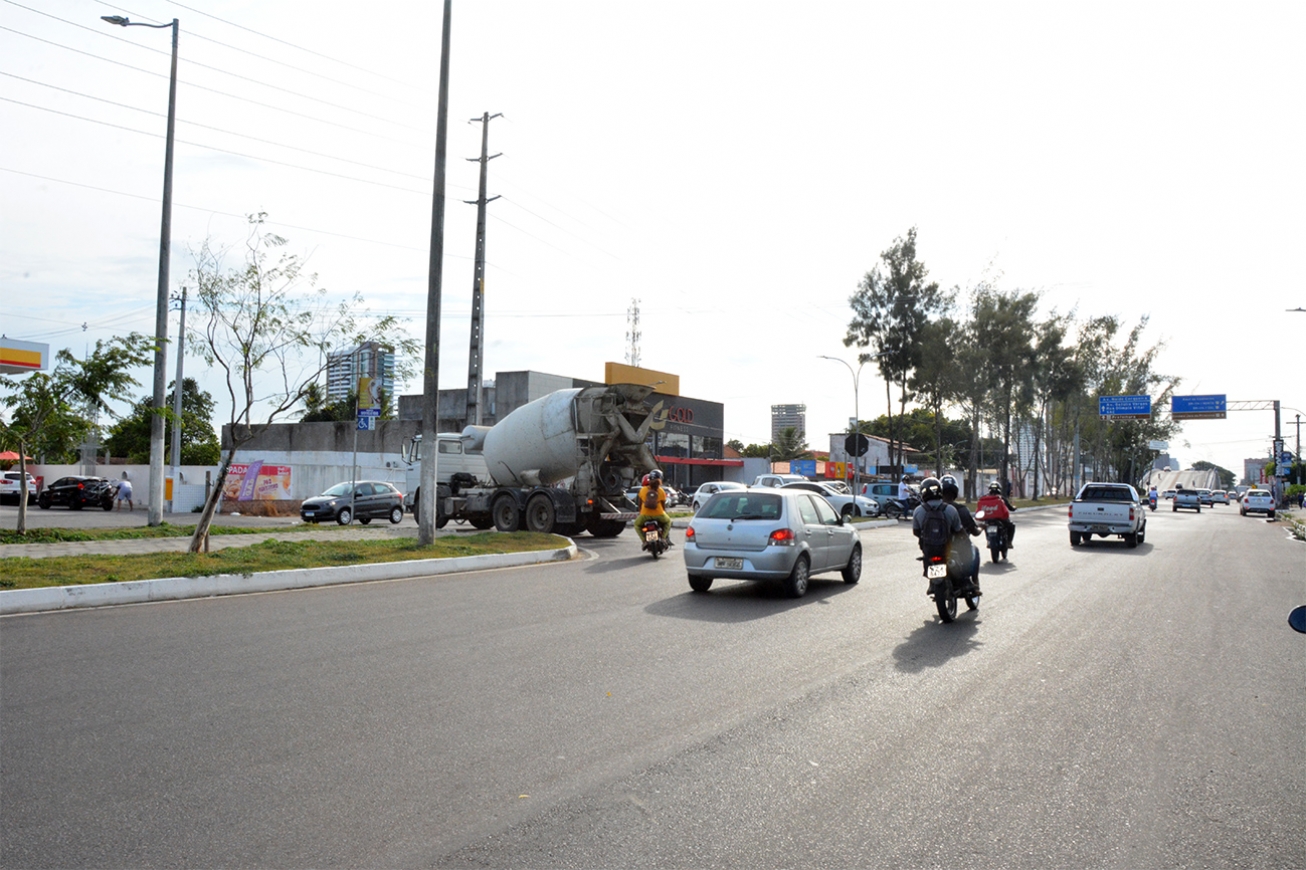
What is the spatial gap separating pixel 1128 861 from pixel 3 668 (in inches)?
303

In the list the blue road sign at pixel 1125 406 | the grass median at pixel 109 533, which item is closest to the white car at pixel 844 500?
the grass median at pixel 109 533

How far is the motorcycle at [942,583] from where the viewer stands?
35.1ft

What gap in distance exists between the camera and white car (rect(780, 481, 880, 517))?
34.9 metres

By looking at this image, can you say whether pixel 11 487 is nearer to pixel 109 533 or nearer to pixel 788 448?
pixel 109 533

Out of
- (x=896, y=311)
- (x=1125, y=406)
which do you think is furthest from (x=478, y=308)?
(x=1125, y=406)

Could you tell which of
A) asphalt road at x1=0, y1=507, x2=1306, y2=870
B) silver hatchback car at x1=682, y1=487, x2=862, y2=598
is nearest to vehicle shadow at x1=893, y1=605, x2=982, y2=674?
asphalt road at x1=0, y1=507, x2=1306, y2=870

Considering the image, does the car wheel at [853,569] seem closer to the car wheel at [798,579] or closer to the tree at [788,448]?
the car wheel at [798,579]

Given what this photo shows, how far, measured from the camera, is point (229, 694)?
Result: 22.2 ft

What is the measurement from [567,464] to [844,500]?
15.3m

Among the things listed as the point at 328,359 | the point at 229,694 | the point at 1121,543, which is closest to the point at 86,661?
the point at 229,694

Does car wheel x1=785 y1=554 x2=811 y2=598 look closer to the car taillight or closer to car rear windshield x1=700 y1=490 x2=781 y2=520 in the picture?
the car taillight

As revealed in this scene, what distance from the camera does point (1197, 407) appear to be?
226 ft

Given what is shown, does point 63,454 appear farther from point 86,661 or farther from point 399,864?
point 399,864

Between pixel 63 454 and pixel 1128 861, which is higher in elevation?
pixel 63 454
